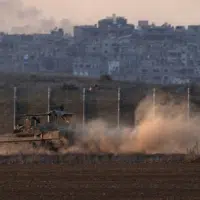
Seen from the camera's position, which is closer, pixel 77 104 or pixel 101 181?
pixel 101 181

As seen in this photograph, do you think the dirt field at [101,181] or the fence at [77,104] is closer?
the dirt field at [101,181]

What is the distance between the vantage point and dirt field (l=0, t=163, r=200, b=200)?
78.4 ft

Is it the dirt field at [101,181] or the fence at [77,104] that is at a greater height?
the fence at [77,104]

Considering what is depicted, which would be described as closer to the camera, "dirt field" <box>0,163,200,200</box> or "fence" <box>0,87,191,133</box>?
"dirt field" <box>0,163,200,200</box>

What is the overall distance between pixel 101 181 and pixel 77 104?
28.1 metres

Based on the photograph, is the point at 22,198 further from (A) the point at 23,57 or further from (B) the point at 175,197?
(A) the point at 23,57

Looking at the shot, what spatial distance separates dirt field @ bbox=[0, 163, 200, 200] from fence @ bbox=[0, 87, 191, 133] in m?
16.2

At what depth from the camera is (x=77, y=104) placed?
54.8 m

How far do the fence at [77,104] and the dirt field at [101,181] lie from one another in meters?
→ 16.2

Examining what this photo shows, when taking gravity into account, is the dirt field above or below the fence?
below

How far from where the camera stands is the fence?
50.2 metres

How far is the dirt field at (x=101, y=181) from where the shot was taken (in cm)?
2391

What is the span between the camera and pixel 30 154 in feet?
124

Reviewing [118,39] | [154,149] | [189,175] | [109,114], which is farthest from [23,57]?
[189,175]
